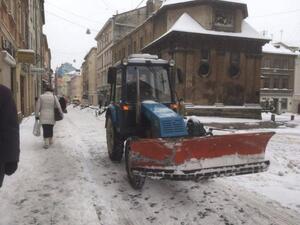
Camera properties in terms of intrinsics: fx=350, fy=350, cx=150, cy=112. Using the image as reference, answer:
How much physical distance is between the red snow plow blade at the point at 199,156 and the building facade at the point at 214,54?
19.9 meters

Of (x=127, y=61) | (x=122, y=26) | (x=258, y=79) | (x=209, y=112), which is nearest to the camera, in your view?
(x=127, y=61)

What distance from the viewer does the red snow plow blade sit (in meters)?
5.04

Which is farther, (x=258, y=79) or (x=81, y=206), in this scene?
(x=258, y=79)

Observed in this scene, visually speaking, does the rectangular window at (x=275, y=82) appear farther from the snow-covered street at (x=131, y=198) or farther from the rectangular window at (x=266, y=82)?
the snow-covered street at (x=131, y=198)

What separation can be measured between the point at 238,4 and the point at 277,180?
2288cm

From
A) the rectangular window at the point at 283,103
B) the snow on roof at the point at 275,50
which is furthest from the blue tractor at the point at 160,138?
the rectangular window at the point at 283,103

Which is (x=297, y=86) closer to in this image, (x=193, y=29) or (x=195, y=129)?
(x=193, y=29)

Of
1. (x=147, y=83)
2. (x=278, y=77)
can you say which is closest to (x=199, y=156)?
(x=147, y=83)

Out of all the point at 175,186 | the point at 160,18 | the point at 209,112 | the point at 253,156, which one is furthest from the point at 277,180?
the point at 160,18

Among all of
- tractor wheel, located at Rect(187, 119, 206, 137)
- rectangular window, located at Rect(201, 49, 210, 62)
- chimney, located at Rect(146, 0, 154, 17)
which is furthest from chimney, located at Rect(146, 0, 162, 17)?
tractor wheel, located at Rect(187, 119, 206, 137)

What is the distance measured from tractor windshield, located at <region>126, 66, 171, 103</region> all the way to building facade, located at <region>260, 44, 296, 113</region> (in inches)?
1894

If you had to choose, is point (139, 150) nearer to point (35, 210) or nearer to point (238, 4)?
point (35, 210)

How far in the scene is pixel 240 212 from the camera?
189 inches

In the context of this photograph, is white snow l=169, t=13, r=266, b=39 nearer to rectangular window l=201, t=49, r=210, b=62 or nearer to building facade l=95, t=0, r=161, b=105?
rectangular window l=201, t=49, r=210, b=62
